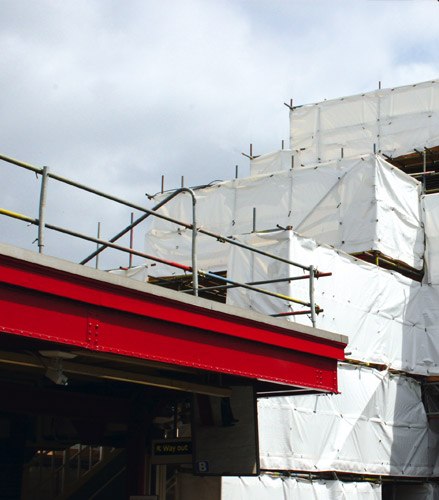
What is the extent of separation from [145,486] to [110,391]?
156cm

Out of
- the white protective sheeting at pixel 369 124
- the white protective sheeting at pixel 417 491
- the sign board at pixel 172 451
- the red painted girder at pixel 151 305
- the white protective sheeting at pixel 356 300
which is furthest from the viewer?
the white protective sheeting at pixel 369 124

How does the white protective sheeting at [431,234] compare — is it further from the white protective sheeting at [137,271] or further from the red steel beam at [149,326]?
the red steel beam at [149,326]

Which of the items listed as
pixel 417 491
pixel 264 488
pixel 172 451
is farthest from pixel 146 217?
pixel 417 491

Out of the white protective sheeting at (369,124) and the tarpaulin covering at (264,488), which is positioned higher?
the white protective sheeting at (369,124)

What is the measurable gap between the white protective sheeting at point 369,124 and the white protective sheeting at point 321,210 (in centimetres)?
447

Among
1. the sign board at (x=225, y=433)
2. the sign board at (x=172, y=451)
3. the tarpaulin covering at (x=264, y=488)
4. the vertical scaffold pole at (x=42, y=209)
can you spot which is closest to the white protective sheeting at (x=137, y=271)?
the tarpaulin covering at (x=264, y=488)

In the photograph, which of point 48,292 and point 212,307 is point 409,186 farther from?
point 48,292

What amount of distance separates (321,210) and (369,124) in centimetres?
727

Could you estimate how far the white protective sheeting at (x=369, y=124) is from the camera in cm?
3022

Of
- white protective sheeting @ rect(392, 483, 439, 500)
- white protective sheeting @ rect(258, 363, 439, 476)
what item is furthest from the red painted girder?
white protective sheeting @ rect(392, 483, 439, 500)

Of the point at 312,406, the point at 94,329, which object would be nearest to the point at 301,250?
the point at 312,406

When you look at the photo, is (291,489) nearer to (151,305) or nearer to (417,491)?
(417,491)

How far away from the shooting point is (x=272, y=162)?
114 feet

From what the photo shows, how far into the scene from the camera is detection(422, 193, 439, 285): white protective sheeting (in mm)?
25531
